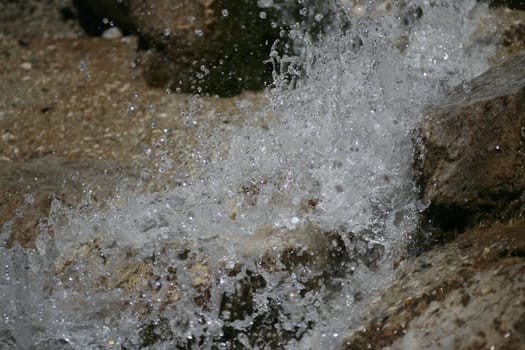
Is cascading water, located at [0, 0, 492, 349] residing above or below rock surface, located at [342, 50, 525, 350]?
below

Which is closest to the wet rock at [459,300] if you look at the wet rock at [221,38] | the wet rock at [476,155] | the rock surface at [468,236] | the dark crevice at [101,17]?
the rock surface at [468,236]

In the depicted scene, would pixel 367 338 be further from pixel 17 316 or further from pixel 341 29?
pixel 341 29

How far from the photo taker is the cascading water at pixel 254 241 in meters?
2.74

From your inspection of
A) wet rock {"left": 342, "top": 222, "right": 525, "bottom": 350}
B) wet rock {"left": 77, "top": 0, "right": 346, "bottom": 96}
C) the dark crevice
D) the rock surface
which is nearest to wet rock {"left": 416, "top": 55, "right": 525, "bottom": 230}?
the rock surface

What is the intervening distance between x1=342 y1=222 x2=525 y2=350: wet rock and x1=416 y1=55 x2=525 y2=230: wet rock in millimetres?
113

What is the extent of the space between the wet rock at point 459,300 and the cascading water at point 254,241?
166 millimetres

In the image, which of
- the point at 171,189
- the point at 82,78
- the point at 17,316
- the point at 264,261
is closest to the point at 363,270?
the point at 264,261

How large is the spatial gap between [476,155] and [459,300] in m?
0.69

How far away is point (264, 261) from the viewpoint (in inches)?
110

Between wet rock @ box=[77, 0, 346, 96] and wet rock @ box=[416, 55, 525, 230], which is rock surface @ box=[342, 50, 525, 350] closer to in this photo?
wet rock @ box=[416, 55, 525, 230]

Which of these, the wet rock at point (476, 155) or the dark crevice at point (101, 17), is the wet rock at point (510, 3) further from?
the dark crevice at point (101, 17)

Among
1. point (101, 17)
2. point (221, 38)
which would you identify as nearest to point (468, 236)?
point (221, 38)

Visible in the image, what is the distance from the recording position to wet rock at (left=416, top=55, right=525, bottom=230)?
2486 millimetres

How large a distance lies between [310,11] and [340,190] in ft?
5.14
